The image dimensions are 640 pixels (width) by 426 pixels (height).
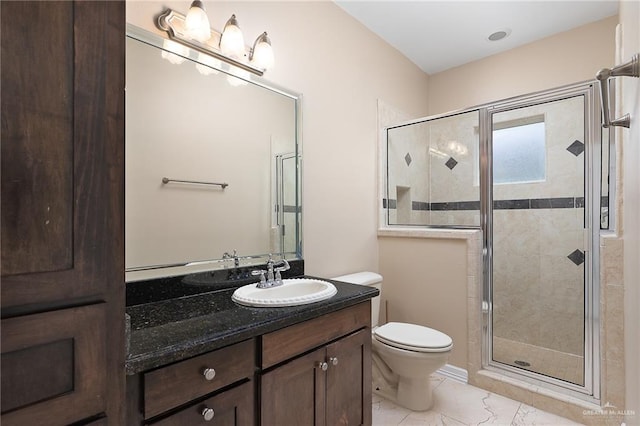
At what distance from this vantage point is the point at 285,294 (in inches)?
62.7

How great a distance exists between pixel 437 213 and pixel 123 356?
2.52 m

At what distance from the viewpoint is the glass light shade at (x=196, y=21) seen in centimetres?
141

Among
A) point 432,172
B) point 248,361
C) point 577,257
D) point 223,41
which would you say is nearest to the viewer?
point 248,361

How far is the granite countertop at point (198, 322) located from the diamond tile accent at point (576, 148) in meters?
1.81

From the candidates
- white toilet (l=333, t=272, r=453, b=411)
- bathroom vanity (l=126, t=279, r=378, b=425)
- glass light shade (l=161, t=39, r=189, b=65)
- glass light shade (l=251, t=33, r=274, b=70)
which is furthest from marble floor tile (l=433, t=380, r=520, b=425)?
glass light shade (l=161, t=39, r=189, b=65)

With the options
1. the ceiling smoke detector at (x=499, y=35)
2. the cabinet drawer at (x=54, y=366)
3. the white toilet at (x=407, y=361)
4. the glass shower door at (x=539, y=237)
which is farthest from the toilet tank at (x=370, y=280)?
the ceiling smoke detector at (x=499, y=35)

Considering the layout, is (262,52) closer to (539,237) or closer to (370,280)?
(370,280)

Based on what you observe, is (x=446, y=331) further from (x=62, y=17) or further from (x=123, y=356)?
(x=62, y=17)

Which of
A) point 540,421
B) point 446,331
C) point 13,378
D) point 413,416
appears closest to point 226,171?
point 13,378

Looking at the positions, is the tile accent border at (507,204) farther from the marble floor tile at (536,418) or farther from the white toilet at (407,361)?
the marble floor tile at (536,418)

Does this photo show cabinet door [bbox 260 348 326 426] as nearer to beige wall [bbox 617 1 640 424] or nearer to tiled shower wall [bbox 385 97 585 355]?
beige wall [bbox 617 1 640 424]

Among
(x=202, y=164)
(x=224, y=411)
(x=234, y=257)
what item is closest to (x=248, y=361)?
(x=224, y=411)

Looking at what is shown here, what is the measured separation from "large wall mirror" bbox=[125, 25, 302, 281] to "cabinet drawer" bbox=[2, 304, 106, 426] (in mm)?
791

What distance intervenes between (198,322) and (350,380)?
2.56 feet
